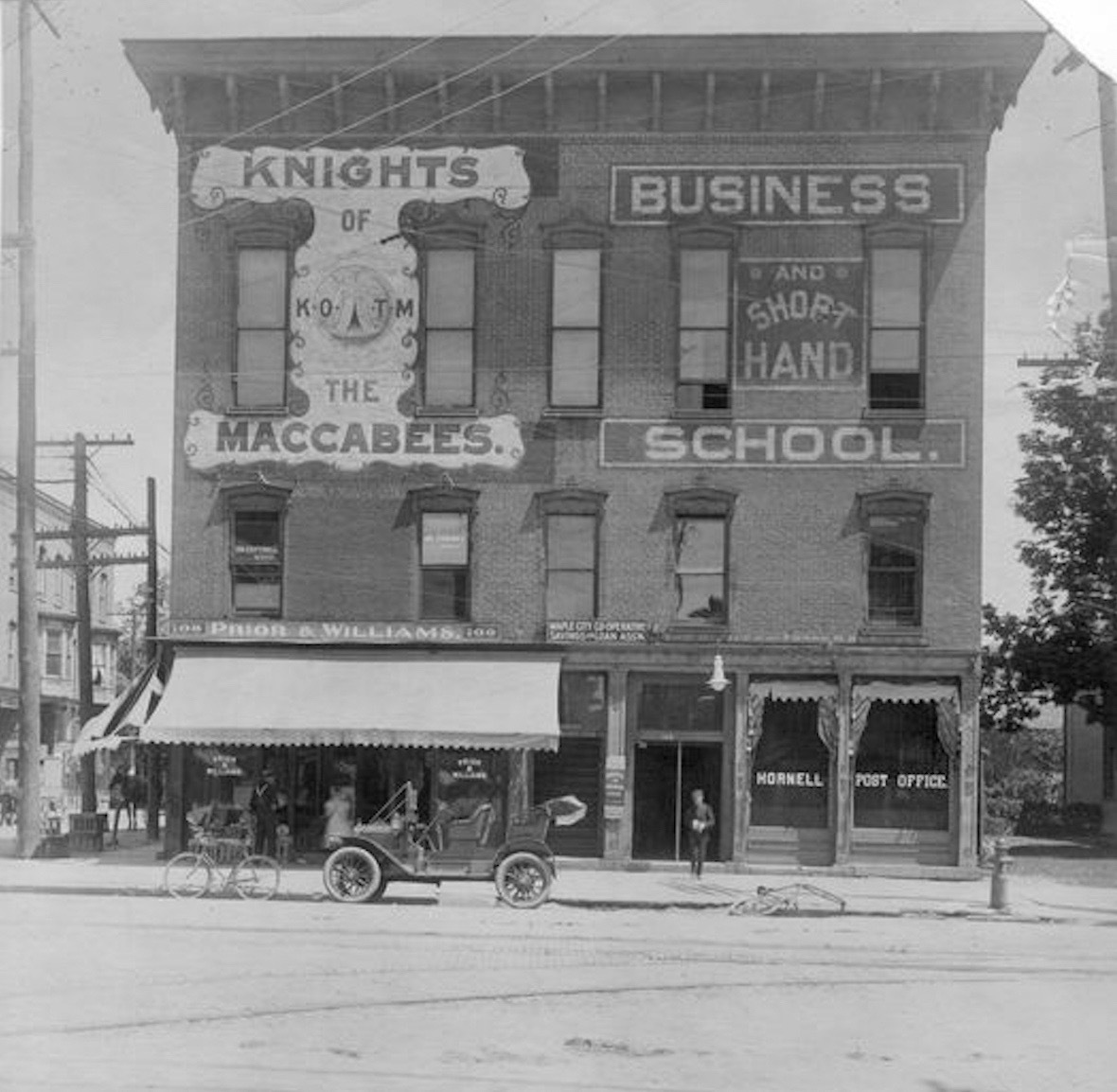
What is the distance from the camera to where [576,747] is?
21172mm

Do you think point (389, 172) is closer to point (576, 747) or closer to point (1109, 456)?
point (1109, 456)

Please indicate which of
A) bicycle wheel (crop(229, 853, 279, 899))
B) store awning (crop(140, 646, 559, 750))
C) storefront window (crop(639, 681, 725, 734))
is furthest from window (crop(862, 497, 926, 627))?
bicycle wheel (crop(229, 853, 279, 899))

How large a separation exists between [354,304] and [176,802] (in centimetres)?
995

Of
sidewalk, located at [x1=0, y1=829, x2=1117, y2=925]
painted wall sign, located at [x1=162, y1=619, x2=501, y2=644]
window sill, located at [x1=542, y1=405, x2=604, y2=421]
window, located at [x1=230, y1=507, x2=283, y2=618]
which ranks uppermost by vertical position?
window sill, located at [x1=542, y1=405, x2=604, y2=421]

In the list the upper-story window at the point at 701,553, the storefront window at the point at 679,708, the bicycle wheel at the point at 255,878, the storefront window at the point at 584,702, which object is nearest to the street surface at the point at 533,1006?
the bicycle wheel at the point at 255,878

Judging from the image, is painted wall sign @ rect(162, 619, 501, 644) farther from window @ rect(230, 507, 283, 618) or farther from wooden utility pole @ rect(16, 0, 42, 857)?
wooden utility pole @ rect(16, 0, 42, 857)

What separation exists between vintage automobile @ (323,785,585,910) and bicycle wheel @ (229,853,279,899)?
2.24 feet

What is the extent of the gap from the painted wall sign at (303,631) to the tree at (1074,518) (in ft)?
21.5

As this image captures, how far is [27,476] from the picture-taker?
55.8 ft

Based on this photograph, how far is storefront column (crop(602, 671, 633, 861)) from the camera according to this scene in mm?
20609

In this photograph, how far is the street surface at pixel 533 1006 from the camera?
785 centimetres

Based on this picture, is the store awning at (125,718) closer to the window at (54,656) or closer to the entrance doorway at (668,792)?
the entrance doorway at (668,792)

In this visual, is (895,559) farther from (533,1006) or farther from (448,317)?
(533,1006)

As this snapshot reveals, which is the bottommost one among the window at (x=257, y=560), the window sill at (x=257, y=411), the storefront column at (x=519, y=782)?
the storefront column at (x=519, y=782)
